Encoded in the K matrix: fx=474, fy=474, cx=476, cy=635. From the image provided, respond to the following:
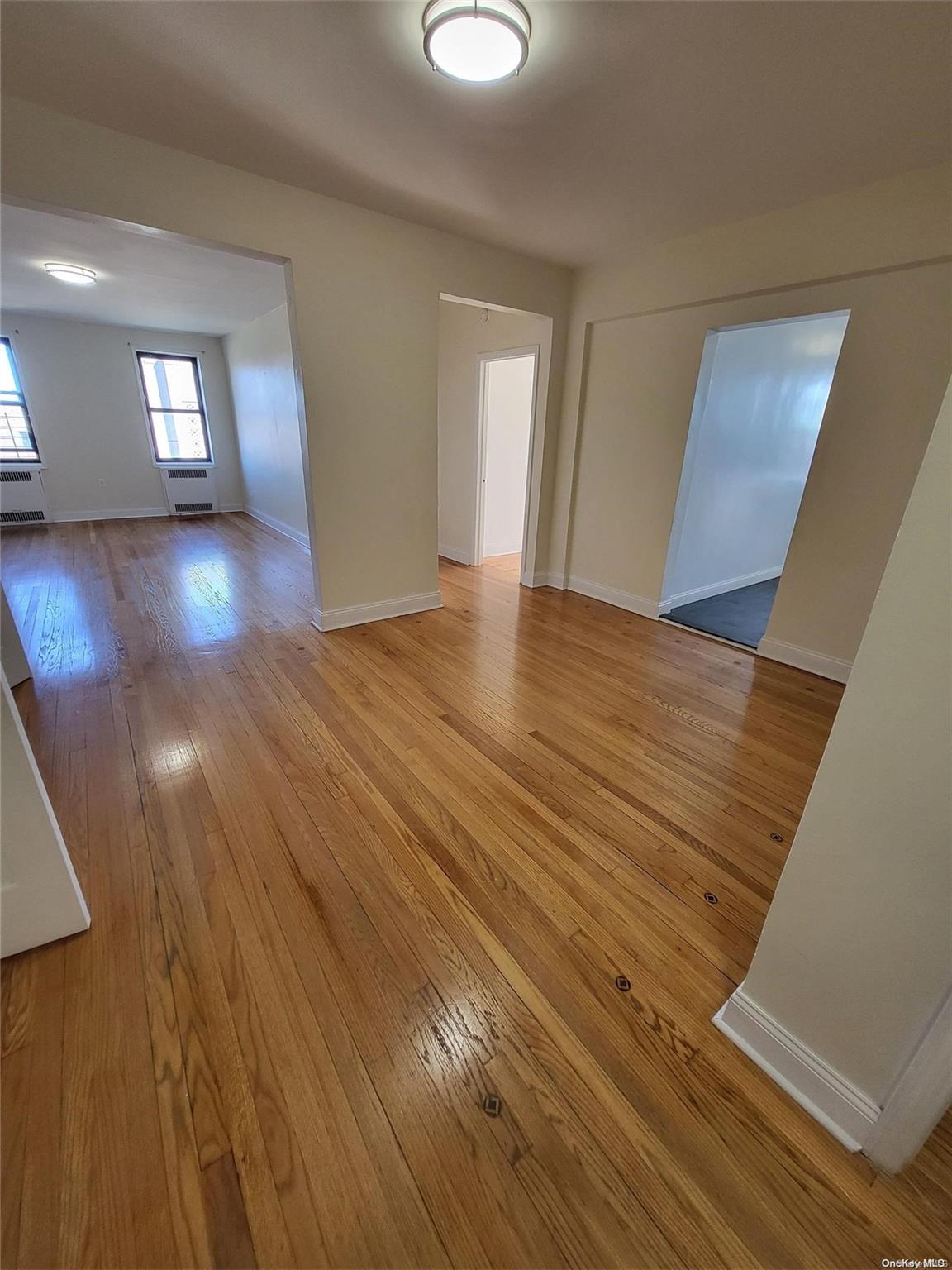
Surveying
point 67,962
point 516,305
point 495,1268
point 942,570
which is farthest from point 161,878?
point 516,305

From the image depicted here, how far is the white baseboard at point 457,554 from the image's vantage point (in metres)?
5.39

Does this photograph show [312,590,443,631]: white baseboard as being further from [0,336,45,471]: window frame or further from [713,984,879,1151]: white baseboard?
[0,336,45,471]: window frame

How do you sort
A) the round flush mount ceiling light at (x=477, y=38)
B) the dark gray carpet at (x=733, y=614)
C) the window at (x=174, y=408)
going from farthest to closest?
the window at (x=174, y=408) → the dark gray carpet at (x=733, y=614) → the round flush mount ceiling light at (x=477, y=38)

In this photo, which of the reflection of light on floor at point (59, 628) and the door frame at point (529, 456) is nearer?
the reflection of light on floor at point (59, 628)

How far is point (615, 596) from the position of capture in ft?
13.9

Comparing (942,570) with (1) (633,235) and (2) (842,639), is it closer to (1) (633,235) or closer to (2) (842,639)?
(2) (842,639)

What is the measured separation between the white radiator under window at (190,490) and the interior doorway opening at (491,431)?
471cm

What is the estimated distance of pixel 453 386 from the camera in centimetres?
496

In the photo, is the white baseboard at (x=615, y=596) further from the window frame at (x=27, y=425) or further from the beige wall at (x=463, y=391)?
the window frame at (x=27, y=425)

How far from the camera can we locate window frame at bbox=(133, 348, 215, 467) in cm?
701

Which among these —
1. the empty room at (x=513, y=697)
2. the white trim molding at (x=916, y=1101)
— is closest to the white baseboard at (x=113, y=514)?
the empty room at (x=513, y=697)

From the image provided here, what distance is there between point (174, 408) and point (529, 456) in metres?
6.32

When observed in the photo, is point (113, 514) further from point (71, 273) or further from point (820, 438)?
point (820, 438)

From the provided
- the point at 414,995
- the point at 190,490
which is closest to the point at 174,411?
the point at 190,490
